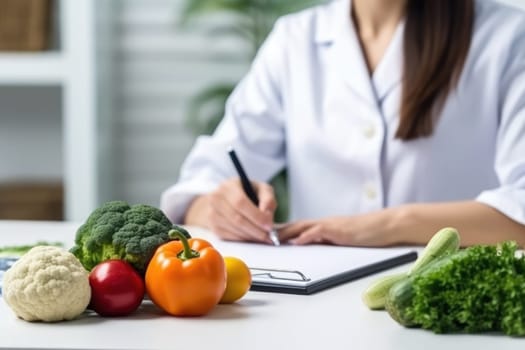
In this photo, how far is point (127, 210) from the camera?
1.46m

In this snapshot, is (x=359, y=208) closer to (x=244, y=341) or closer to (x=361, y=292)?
(x=361, y=292)

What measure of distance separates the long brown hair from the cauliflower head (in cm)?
117

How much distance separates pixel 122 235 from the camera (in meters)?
1.41

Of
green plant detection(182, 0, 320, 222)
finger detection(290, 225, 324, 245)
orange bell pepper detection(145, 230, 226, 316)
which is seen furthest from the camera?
green plant detection(182, 0, 320, 222)

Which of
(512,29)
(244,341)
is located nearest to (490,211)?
(512,29)

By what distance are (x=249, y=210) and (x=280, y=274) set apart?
42 cm

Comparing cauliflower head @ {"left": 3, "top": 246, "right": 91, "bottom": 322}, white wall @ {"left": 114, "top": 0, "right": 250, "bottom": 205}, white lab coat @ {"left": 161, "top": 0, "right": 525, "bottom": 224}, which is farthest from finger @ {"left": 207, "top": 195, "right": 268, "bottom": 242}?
white wall @ {"left": 114, "top": 0, "right": 250, "bottom": 205}

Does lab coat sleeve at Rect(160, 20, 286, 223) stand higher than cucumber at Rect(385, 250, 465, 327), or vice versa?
cucumber at Rect(385, 250, 465, 327)

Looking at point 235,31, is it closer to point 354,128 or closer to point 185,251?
point 354,128

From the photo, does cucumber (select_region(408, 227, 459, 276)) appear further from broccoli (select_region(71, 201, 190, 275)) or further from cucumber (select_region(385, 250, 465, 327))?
broccoli (select_region(71, 201, 190, 275))

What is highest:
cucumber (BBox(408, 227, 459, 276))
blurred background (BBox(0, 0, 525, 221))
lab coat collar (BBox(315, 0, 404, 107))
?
lab coat collar (BBox(315, 0, 404, 107))

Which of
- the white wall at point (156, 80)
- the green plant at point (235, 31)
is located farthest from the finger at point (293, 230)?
the white wall at point (156, 80)

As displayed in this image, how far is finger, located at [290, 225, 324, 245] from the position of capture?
1.95 m

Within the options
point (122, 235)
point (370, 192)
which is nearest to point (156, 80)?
point (370, 192)
